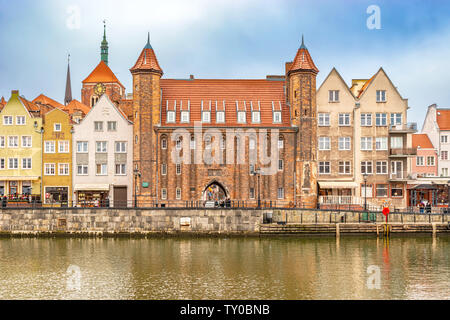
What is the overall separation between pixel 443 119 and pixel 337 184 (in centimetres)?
2841

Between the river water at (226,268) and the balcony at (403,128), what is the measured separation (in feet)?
50.2

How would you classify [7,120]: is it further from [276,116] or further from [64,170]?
[276,116]

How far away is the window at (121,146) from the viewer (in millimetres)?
58000

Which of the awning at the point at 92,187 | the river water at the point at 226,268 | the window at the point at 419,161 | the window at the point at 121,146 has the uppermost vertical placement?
the window at the point at 121,146

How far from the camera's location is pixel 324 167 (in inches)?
2306

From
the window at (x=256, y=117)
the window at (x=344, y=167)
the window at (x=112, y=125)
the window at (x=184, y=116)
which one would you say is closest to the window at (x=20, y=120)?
the window at (x=112, y=125)

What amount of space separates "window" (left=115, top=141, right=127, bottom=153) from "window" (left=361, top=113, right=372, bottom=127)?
2688cm

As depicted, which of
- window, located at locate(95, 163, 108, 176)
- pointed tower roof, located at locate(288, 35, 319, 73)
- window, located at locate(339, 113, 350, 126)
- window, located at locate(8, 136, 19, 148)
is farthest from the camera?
window, located at locate(8, 136, 19, 148)

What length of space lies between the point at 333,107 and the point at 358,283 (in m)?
32.9

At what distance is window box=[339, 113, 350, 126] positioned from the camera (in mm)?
58375

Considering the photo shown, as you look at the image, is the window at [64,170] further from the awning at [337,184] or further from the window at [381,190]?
the window at [381,190]

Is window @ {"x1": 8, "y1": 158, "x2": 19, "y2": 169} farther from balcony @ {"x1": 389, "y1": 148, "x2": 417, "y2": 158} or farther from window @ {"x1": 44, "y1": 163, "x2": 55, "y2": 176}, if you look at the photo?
balcony @ {"x1": 389, "y1": 148, "x2": 417, "y2": 158}

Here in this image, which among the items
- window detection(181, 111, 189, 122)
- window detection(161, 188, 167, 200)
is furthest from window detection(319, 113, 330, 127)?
window detection(161, 188, 167, 200)
